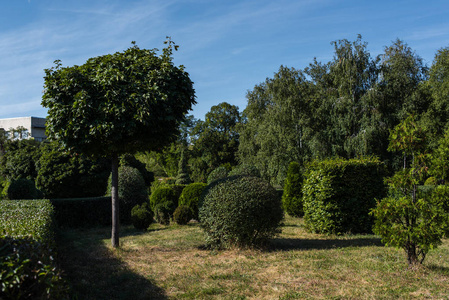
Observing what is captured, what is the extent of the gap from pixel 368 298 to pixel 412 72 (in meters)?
24.8

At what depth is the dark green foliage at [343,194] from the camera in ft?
34.0

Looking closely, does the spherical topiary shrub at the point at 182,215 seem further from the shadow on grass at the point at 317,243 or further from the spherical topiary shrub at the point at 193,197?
the shadow on grass at the point at 317,243

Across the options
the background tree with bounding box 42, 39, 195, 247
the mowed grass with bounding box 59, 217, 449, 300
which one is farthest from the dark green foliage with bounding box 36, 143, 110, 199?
the background tree with bounding box 42, 39, 195, 247

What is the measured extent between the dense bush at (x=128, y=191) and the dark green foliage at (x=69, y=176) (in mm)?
4152

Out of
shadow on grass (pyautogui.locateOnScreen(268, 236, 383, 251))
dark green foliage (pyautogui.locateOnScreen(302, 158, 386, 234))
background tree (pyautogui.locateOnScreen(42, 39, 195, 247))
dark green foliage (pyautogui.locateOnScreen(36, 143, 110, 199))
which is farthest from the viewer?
dark green foliage (pyautogui.locateOnScreen(36, 143, 110, 199))

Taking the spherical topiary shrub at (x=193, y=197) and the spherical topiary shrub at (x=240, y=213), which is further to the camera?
the spherical topiary shrub at (x=193, y=197)

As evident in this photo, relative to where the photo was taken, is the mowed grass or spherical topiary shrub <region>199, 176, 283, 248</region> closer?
the mowed grass

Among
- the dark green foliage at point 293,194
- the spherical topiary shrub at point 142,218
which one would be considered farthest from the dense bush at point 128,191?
the dark green foliage at point 293,194

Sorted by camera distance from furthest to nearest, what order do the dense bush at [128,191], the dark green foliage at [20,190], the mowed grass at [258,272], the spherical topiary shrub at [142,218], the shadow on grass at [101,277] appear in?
the dense bush at [128,191] < the dark green foliage at [20,190] < the spherical topiary shrub at [142,218] < the shadow on grass at [101,277] < the mowed grass at [258,272]

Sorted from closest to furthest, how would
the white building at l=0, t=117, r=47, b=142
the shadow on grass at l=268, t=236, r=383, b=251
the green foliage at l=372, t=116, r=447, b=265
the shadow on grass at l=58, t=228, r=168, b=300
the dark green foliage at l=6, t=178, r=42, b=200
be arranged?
the shadow on grass at l=58, t=228, r=168, b=300, the green foliage at l=372, t=116, r=447, b=265, the shadow on grass at l=268, t=236, r=383, b=251, the dark green foliage at l=6, t=178, r=42, b=200, the white building at l=0, t=117, r=47, b=142

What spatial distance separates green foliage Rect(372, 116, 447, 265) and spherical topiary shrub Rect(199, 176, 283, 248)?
2487mm

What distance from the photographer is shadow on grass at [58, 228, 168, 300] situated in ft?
17.5

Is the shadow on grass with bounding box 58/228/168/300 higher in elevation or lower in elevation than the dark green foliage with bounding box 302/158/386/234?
lower

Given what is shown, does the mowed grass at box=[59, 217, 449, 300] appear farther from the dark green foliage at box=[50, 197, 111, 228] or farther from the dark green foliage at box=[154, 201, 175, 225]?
the dark green foliage at box=[50, 197, 111, 228]
